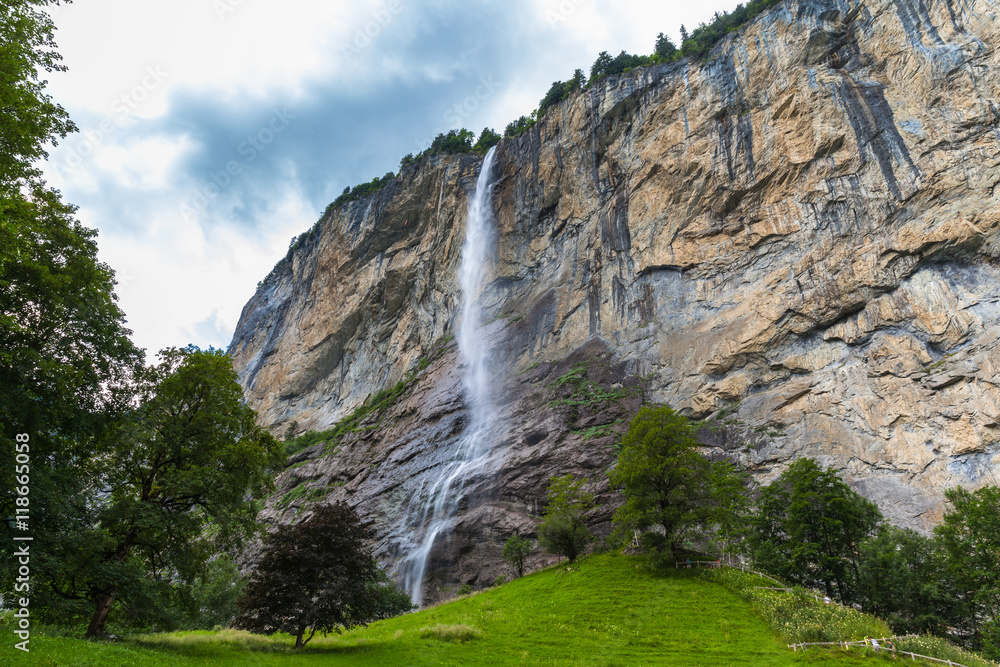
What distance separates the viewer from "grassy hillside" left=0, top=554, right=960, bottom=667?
13531mm

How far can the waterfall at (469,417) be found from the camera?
112 ft

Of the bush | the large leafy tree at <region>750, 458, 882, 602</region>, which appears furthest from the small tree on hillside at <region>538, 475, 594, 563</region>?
the bush

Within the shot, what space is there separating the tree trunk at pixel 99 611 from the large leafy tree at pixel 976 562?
26.2m

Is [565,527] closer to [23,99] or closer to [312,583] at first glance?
[312,583]

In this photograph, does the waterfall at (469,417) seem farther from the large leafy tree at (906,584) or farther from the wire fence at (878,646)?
the large leafy tree at (906,584)

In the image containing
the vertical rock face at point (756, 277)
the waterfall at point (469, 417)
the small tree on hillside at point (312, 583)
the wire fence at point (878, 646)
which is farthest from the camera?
the waterfall at point (469, 417)

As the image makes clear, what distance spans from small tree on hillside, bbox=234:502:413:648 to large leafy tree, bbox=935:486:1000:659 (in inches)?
806

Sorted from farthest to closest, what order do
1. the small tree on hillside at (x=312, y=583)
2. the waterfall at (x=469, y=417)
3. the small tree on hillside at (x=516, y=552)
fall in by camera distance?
the waterfall at (x=469, y=417)
the small tree on hillside at (x=516, y=552)
the small tree on hillside at (x=312, y=583)

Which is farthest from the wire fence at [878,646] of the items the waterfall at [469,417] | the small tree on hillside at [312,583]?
the waterfall at [469,417]

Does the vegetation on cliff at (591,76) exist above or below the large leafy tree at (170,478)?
above

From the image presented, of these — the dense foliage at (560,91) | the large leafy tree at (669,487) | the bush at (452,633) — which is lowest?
the bush at (452,633)

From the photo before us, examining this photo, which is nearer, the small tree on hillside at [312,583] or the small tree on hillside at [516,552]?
the small tree on hillside at [312,583]

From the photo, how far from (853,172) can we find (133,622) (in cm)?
4307

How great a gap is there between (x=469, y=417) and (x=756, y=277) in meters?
23.5
